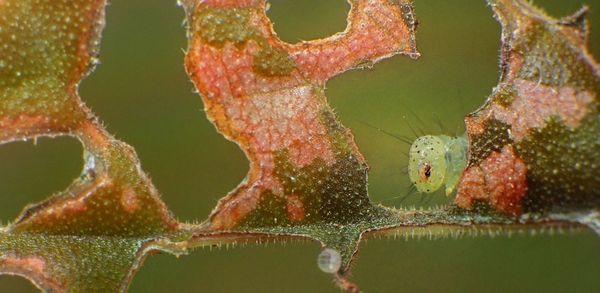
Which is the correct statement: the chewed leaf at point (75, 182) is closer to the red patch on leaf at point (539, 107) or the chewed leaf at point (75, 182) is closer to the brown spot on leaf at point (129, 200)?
the brown spot on leaf at point (129, 200)

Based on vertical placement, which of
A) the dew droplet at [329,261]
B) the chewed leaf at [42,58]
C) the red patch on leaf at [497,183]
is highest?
the chewed leaf at [42,58]

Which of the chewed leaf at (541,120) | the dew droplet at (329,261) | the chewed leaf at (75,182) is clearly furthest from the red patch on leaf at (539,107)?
the chewed leaf at (75,182)

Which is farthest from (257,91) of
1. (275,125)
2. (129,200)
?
(129,200)

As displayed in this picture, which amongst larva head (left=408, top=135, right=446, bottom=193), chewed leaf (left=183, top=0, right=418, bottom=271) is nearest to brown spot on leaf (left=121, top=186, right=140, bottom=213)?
chewed leaf (left=183, top=0, right=418, bottom=271)

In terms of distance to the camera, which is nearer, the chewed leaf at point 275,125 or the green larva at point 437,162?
the chewed leaf at point 275,125

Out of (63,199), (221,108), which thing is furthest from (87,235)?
(221,108)

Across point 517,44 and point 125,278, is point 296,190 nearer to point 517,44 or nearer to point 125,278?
point 125,278
